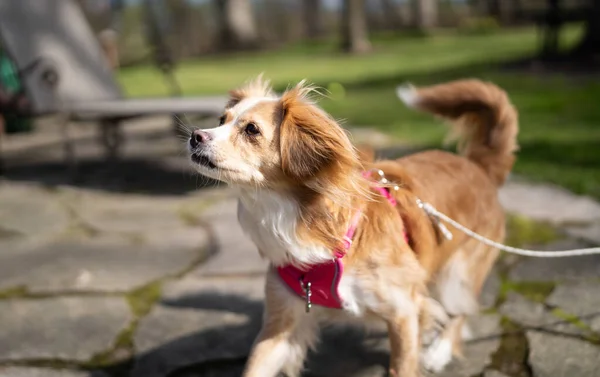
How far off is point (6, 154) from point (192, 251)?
3.94 m

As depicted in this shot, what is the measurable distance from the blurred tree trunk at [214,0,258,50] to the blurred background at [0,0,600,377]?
13016 millimetres

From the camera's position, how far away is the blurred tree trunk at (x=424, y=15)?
1087 inches

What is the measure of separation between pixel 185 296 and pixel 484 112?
70.3 inches

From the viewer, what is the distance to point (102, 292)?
340 centimetres

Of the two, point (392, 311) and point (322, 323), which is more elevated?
point (392, 311)

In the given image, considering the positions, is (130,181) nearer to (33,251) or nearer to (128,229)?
(128,229)

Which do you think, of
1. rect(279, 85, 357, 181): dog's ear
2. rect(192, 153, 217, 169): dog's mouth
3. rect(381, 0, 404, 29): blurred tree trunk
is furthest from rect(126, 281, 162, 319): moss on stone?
rect(381, 0, 404, 29): blurred tree trunk

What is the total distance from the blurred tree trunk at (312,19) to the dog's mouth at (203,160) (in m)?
27.4

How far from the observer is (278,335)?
2301 millimetres

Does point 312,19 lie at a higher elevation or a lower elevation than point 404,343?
higher

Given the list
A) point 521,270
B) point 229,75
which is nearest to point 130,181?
point 521,270

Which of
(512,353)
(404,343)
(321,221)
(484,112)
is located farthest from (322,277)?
(484,112)

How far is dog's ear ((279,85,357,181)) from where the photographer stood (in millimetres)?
2037

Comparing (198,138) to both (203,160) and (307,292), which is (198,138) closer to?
(203,160)
